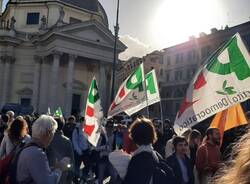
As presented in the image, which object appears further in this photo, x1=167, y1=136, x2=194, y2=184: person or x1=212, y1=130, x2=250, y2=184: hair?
x1=167, y1=136, x2=194, y2=184: person

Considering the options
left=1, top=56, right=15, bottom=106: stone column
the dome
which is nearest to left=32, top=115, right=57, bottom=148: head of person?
left=1, top=56, right=15, bottom=106: stone column

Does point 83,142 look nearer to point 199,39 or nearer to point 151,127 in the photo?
point 151,127

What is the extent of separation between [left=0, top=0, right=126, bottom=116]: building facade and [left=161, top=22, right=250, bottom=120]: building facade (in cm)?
1147

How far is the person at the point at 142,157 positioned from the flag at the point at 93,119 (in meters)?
4.89

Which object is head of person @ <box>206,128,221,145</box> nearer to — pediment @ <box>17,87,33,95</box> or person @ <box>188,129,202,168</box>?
person @ <box>188,129,202,168</box>

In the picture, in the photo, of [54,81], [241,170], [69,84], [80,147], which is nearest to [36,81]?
[54,81]

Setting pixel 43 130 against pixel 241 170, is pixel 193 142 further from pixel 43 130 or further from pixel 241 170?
pixel 241 170

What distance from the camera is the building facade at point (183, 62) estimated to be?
168ft

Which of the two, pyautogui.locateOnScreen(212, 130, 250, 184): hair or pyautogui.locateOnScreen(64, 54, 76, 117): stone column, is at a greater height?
pyautogui.locateOnScreen(64, 54, 76, 117): stone column

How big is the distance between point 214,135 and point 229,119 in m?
0.83

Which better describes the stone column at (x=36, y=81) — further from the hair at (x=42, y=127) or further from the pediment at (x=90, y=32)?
the hair at (x=42, y=127)

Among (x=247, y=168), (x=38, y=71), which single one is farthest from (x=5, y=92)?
(x=247, y=168)

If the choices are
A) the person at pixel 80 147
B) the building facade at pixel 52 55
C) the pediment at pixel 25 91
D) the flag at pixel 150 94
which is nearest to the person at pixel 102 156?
the person at pixel 80 147

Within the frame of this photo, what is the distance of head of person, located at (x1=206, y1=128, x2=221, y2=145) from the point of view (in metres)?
5.68
